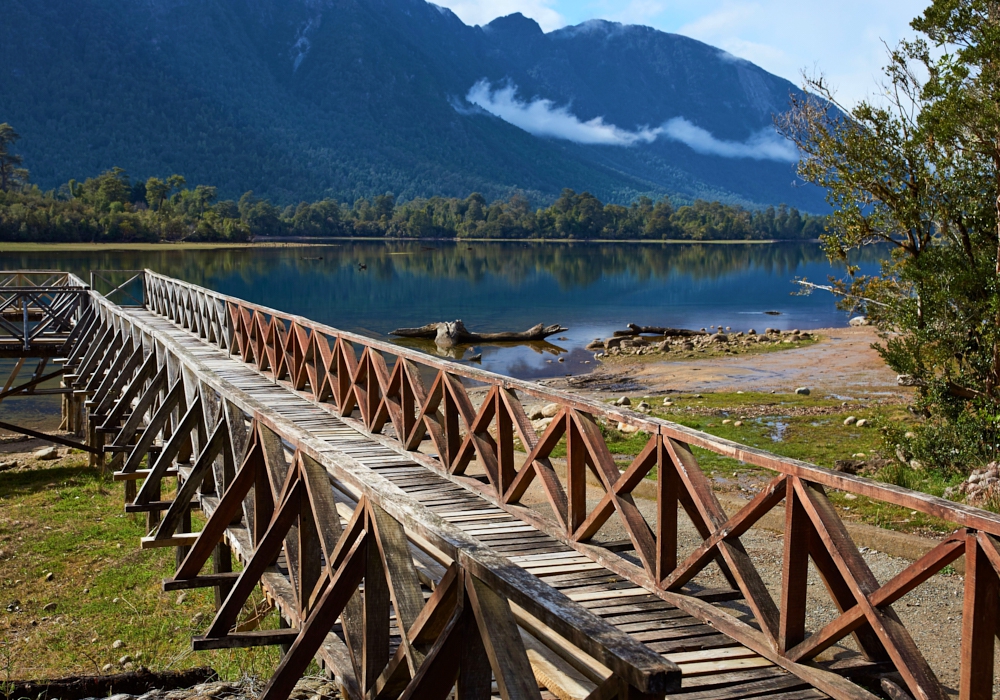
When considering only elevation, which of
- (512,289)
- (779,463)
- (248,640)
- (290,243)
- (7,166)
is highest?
(7,166)

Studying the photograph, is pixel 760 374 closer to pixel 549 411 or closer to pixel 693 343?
pixel 693 343

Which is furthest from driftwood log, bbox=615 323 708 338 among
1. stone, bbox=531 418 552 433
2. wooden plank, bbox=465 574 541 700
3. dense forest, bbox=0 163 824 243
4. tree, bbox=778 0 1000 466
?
dense forest, bbox=0 163 824 243

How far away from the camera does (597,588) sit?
593 centimetres

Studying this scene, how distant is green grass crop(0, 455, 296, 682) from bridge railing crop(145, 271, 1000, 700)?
7.84ft

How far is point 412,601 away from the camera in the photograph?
12.3ft

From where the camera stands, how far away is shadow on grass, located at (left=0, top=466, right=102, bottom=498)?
15.4 metres

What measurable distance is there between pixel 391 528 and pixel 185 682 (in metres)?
3.59

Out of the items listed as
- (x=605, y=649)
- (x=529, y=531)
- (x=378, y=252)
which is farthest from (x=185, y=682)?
(x=378, y=252)

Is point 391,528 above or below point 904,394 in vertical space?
above

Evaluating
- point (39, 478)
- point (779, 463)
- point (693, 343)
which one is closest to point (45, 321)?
point (39, 478)

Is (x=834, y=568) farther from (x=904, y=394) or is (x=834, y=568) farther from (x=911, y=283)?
(x=904, y=394)

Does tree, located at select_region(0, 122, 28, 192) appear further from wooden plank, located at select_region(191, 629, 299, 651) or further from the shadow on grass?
wooden plank, located at select_region(191, 629, 299, 651)

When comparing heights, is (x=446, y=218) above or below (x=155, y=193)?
below

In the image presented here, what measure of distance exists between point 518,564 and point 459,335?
3320 cm
